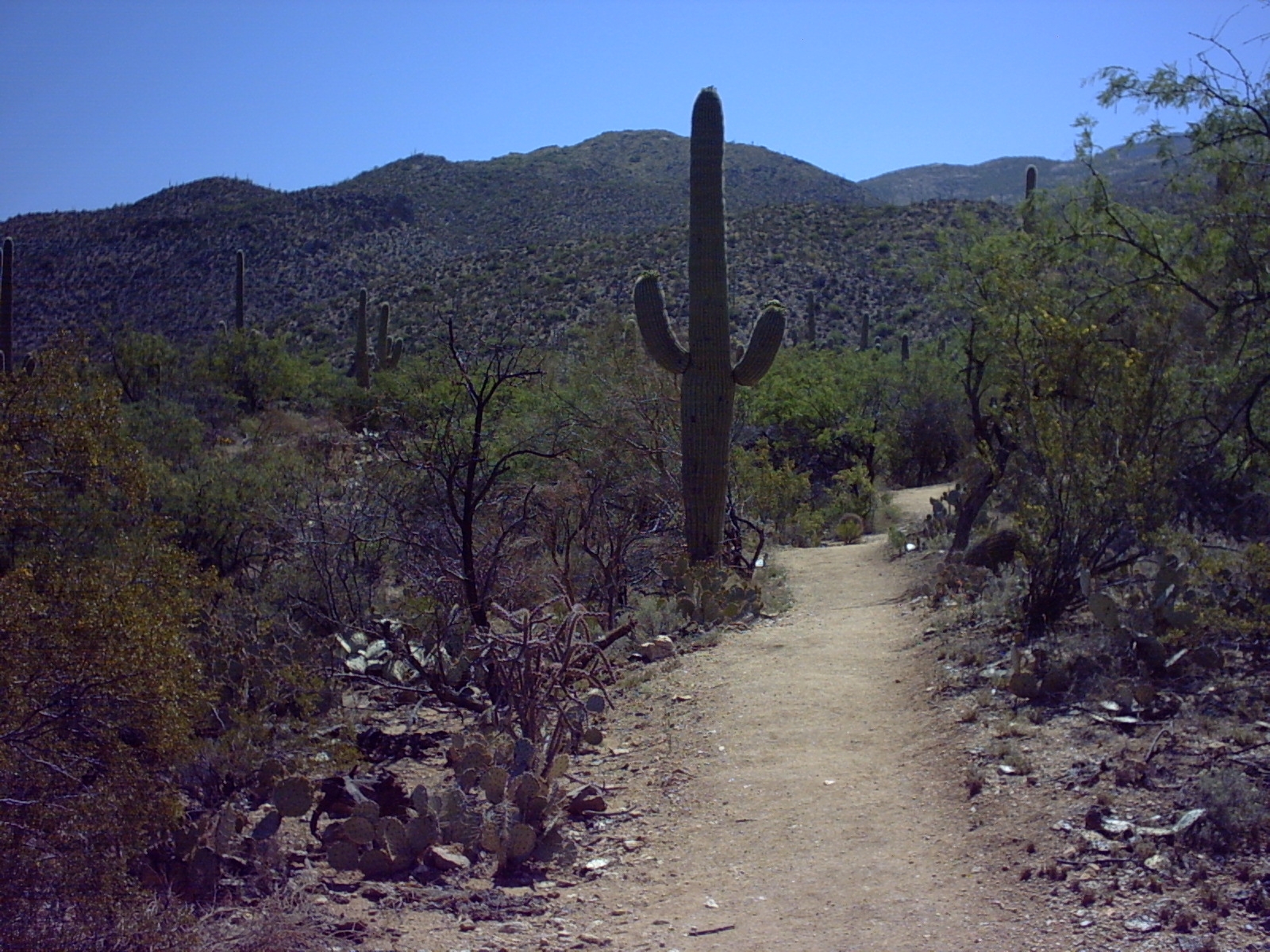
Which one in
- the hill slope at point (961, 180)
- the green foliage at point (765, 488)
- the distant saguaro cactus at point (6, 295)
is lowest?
the green foliage at point (765, 488)

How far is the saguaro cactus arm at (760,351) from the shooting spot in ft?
41.1

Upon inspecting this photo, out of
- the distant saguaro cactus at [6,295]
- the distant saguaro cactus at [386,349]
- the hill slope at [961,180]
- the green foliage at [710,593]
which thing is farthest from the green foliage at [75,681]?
the hill slope at [961,180]

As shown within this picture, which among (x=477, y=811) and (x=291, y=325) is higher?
(x=291, y=325)

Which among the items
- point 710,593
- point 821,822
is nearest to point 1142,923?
point 821,822

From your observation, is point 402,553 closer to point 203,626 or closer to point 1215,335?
point 203,626

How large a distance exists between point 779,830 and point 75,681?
11.6ft

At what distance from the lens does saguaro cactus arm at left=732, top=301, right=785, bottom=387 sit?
1252 cm

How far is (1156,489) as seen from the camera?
316 inches

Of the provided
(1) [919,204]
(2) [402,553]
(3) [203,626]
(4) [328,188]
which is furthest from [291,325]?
(3) [203,626]

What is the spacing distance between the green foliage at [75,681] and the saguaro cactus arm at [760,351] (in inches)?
329

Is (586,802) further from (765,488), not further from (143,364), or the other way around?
(143,364)

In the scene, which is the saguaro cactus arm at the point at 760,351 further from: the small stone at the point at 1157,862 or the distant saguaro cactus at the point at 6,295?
the distant saguaro cactus at the point at 6,295

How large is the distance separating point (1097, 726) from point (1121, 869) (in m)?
1.63

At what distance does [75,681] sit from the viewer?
4172 millimetres
